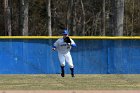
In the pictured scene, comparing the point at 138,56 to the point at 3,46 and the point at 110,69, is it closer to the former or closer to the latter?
the point at 110,69

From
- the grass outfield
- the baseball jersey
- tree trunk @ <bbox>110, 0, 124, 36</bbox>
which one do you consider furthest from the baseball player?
tree trunk @ <bbox>110, 0, 124, 36</bbox>

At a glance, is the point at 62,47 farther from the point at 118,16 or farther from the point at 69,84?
the point at 118,16

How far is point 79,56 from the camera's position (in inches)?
836

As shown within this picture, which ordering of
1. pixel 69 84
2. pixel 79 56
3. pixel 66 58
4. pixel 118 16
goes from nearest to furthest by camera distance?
pixel 69 84, pixel 66 58, pixel 79 56, pixel 118 16

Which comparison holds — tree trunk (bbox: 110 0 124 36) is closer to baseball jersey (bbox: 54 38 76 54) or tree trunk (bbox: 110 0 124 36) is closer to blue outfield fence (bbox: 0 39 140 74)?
blue outfield fence (bbox: 0 39 140 74)

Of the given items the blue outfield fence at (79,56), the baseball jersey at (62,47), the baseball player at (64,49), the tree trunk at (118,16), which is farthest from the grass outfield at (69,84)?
the tree trunk at (118,16)

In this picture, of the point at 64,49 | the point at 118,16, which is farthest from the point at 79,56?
the point at 118,16

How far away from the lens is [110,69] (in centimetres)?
2133

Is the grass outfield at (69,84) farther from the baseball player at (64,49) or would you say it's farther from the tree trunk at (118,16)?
the tree trunk at (118,16)

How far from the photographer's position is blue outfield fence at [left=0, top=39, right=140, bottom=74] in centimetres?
2114

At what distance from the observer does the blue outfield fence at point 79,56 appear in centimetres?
2114

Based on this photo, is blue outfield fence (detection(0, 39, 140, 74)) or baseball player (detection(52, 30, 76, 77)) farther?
blue outfield fence (detection(0, 39, 140, 74))

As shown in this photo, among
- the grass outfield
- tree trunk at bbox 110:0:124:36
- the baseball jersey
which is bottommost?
the grass outfield

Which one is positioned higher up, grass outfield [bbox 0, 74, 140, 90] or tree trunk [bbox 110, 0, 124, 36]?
tree trunk [bbox 110, 0, 124, 36]
